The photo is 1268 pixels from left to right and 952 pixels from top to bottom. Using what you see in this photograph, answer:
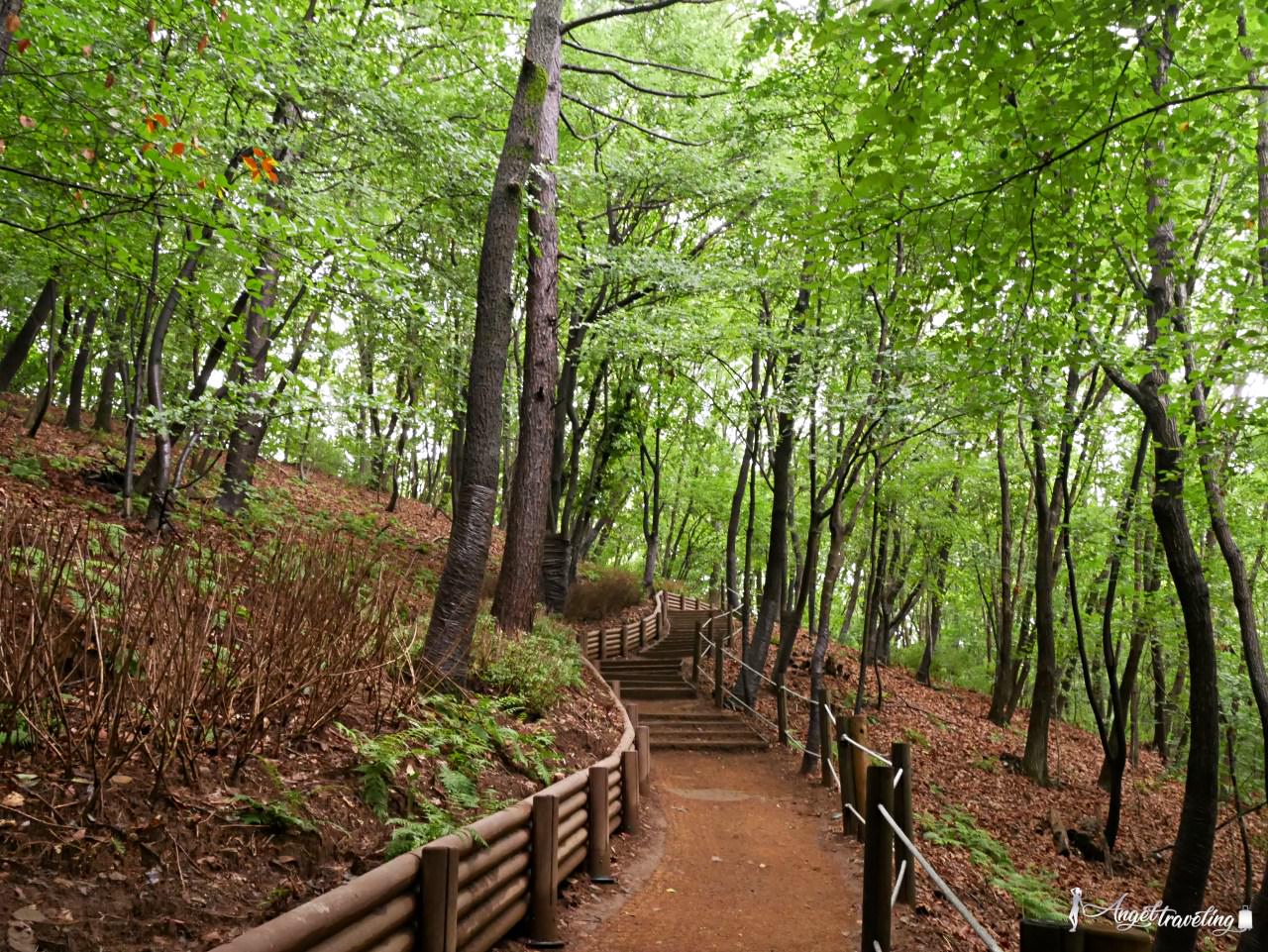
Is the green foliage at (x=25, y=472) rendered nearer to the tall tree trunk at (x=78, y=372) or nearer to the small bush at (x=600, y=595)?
the tall tree trunk at (x=78, y=372)

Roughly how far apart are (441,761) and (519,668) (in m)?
2.39

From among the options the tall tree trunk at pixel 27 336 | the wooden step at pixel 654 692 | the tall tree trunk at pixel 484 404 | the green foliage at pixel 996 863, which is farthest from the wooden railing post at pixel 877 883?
the tall tree trunk at pixel 27 336

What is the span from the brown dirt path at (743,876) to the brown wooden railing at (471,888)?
0.52 metres

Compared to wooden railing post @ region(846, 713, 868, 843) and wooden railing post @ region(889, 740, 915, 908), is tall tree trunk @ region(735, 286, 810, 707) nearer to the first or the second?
wooden railing post @ region(846, 713, 868, 843)

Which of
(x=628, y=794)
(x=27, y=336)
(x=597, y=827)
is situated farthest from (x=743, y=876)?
(x=27, y=336)

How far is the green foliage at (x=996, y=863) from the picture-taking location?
23.8 feet

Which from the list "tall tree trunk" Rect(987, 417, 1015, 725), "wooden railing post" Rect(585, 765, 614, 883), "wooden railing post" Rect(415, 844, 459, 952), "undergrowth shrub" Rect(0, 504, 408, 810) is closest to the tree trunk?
"undergrowth shrub" Rect(0, 504, 408, 810)

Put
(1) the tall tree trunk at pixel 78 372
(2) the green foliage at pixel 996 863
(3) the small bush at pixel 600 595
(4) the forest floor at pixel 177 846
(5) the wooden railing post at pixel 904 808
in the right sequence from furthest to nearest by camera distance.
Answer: (3) the small bush at pixel 600 595 < (1) the tall tree trunk at pixel 78 372 < (2) the green foliage at pixel 996 863 < (5) the wooden railing post at pixel 904 808 < (4) the forest floor at pixel 177 846

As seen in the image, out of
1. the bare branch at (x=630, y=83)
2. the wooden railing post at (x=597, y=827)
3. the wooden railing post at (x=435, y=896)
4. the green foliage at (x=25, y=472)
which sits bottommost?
the wooden railing post at (x=597, y=827)

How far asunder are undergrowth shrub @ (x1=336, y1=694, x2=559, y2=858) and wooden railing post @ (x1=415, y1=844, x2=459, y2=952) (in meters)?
0.32

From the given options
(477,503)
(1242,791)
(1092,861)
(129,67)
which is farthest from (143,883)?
(1242,791)

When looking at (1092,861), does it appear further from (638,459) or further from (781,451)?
(638,459)

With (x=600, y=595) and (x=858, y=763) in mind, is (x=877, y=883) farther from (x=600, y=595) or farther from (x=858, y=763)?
(x=600, y=595)

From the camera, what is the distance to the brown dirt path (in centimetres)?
509
